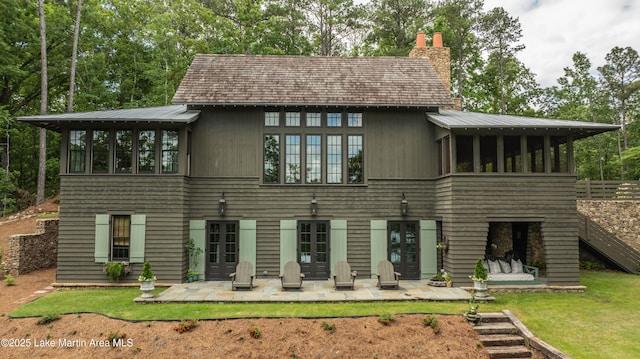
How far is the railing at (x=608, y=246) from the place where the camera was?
14289mm

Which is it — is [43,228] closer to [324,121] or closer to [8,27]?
[324,121]

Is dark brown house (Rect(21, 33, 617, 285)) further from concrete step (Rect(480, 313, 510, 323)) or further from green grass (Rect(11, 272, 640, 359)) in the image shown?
concrete step (Rect(480, 313, 510, 323))

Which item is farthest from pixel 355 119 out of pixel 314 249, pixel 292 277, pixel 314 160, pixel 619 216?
pixel 619 216

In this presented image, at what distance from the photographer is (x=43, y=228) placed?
47.3 ft

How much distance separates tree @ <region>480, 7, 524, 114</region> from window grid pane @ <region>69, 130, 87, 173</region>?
26.0 m

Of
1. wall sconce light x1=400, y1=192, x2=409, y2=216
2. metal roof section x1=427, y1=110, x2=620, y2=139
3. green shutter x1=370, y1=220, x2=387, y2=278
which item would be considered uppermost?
metal roof section x1=427, y1=110, x2=620, y2=139

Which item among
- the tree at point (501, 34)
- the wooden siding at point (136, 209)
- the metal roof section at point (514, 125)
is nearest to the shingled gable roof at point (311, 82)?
A: the metal roof section at point (514, 125)

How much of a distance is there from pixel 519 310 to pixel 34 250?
16.9 m

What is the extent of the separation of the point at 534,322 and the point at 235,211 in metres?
9.34

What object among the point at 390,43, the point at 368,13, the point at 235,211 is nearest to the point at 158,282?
the point at 235,211

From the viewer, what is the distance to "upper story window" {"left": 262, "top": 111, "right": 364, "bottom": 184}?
13.0 meters

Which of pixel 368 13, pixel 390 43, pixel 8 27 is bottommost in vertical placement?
pixel 8 27

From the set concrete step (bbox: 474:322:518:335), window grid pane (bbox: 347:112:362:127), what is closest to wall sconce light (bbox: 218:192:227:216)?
window grid pane (bbox: 347:112:362:127)

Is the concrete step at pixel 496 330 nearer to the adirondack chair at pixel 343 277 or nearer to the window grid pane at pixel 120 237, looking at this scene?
the adirondack chair at pixel 343 277
